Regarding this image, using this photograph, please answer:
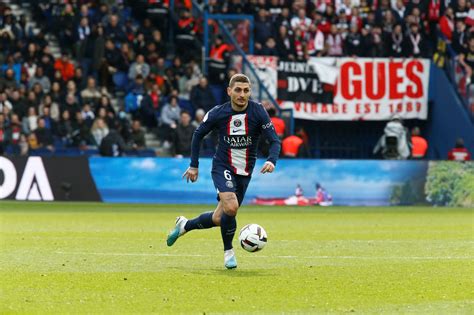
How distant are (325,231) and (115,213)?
6046 mm

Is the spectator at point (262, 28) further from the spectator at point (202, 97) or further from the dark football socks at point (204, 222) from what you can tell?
the dark football socks at point (204, 222)

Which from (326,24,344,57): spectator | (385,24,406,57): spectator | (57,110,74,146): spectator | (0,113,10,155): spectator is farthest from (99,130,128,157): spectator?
(385,24,406,57): spectator

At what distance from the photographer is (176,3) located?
113 feet

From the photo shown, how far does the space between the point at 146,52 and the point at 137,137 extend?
147 inches

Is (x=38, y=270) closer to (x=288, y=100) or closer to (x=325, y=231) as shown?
(x=325, y=231)

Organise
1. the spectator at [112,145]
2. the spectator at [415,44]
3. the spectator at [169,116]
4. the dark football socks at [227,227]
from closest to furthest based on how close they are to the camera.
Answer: the dark football socks at [227,227] < the spectator at [112,145] < the spectator at [169,116] < the spectator at [415,44]

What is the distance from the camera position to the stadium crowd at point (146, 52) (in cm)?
3005

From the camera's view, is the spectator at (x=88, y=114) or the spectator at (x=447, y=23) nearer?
the spectator at (x=88, y=114)

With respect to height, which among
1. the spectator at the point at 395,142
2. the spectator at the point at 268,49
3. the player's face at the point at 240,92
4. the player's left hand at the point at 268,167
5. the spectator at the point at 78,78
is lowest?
the spectator at the point at 395,142

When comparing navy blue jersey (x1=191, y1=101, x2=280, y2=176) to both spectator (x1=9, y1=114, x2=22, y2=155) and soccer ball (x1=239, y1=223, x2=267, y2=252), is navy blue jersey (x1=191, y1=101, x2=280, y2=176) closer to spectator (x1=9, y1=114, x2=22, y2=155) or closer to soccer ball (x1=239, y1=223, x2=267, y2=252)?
soccer ball (x1=239, y1=223, x2=267, y2=252)

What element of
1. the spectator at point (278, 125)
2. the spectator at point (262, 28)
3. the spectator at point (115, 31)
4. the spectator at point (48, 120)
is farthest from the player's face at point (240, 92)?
the spectator at point (115, 31)

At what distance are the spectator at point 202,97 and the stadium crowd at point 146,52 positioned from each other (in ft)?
0.08

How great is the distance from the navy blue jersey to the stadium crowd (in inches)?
650

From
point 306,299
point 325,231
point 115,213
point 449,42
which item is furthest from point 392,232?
point 449,42
